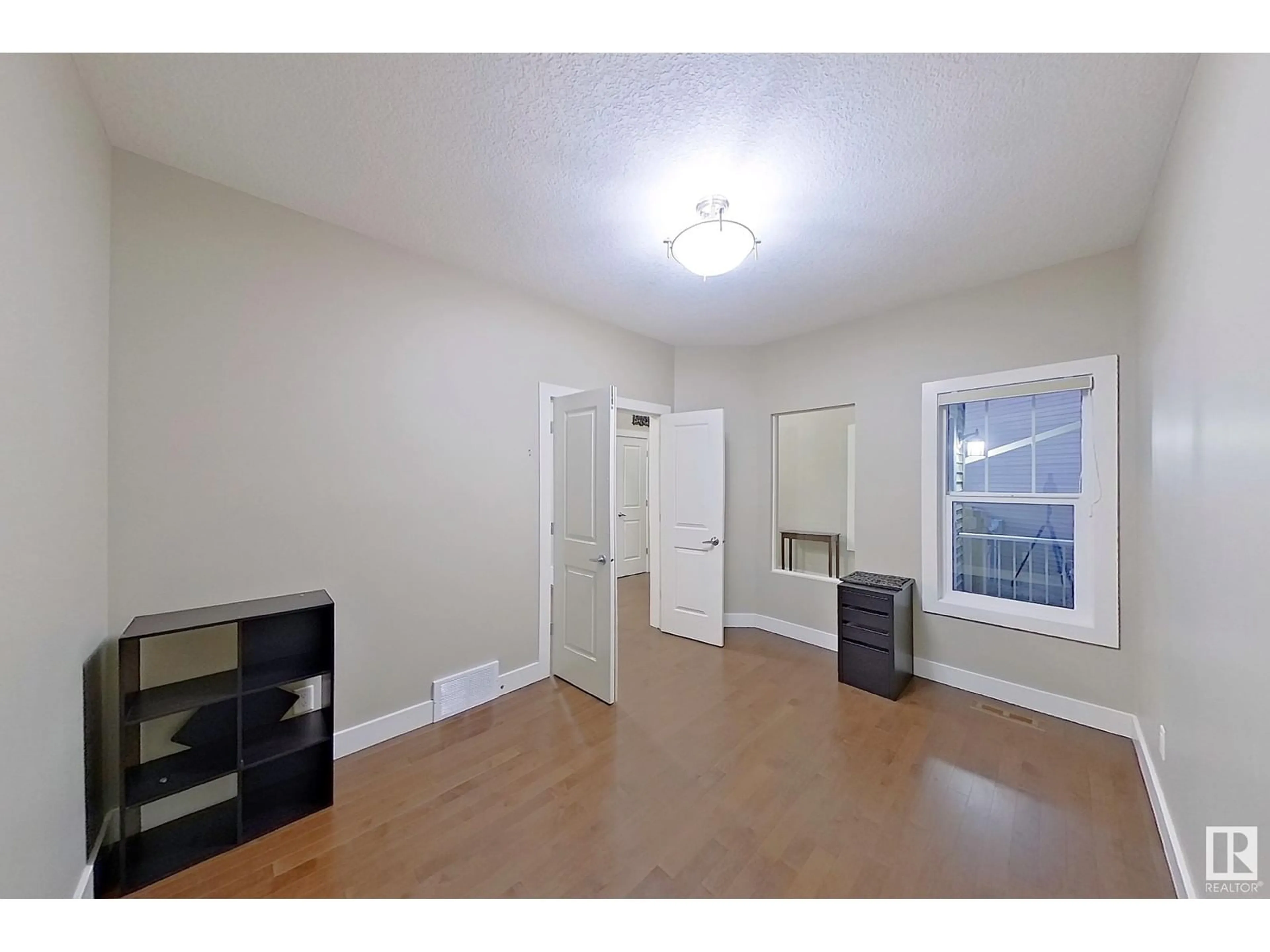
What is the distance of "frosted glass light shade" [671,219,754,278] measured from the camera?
1960 mm

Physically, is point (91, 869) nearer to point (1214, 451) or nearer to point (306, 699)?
point (306, 699)

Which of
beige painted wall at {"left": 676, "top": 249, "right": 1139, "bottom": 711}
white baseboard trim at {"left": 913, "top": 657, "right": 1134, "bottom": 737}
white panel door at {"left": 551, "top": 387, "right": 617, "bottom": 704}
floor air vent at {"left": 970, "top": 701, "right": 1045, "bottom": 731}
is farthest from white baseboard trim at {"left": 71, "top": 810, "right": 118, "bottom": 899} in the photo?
white baseboard trim at {"left": 913, "top": 657, "right": 1134, "bottom": 737}

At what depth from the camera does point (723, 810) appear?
1.92 m

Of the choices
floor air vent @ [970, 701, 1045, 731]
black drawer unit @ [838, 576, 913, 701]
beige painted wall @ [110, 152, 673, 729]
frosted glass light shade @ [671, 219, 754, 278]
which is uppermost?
frosted glass light shade @ [671, 219, 754, 278]

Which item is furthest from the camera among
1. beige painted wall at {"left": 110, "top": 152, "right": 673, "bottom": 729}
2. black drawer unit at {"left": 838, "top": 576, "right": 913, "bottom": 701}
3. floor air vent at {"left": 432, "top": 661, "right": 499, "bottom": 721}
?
black drawer unit at {"left": 838, "top": 576, "right": 913, "bottom": 701}

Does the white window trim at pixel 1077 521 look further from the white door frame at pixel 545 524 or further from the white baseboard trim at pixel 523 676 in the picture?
the white baseboard trim at pixel 523 676

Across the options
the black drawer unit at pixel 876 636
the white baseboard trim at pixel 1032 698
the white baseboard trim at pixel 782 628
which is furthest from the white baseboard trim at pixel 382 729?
the white baseboard trim at pixel 1032 698

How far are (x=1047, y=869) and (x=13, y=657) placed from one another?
3211mm

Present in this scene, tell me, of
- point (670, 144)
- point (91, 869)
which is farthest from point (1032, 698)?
point (91, 869)

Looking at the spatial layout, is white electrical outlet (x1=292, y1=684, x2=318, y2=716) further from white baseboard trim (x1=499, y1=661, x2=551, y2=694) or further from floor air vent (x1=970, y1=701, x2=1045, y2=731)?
floor air vent (x1=970, y1=701, x2=1045, y2=731)

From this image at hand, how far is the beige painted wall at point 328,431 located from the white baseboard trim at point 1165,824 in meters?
3.05

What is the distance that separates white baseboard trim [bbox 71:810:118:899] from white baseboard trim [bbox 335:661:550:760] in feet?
2.48

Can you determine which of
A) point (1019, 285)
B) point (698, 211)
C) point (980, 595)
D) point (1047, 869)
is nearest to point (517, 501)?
point (698, 211)

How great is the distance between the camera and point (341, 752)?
2.29 m
